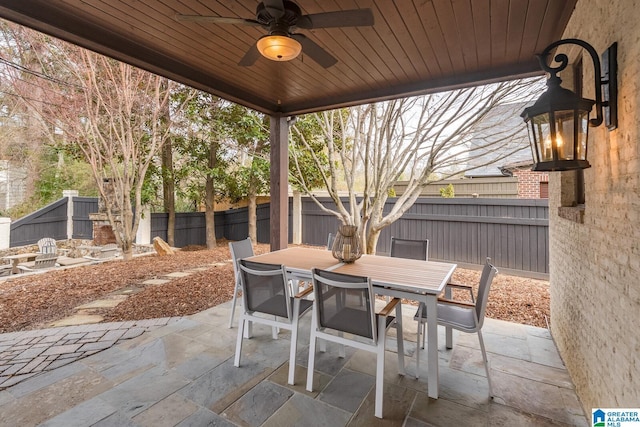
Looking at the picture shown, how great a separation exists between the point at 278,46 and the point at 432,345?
Answer: 228cm

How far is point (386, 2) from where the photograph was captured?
203 centimetres

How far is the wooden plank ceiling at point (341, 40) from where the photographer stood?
6.85 feet

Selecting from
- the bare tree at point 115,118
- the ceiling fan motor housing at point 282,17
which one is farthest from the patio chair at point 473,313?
the bare tree at point 115,118

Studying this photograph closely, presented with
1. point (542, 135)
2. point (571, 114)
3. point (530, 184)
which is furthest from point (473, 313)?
point (530, 184)

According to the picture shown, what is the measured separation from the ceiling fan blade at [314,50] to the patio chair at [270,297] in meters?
1.59

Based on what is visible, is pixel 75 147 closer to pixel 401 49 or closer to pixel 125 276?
pixel 125 276

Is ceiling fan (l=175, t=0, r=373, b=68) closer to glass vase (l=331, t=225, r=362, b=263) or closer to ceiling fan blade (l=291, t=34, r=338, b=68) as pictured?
ceiling fan blade (l=291, t=34, r=338, b=68)

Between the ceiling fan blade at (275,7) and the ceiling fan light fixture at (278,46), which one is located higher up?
the ceiling fan blade at (275,7)

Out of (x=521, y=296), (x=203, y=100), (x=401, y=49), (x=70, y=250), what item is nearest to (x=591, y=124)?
(x=401, y=49)

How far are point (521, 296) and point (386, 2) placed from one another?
394 centimetres

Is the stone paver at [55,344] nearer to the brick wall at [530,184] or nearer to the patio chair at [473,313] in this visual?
the patio chair at [473,313]

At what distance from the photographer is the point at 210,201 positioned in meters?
8.08

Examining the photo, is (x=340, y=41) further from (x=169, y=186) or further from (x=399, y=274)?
(x=169, y=186)

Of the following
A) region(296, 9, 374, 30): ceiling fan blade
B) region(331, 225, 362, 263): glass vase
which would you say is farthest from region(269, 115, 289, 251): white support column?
region(296, 9, 374, 30): ceiling fan blade
